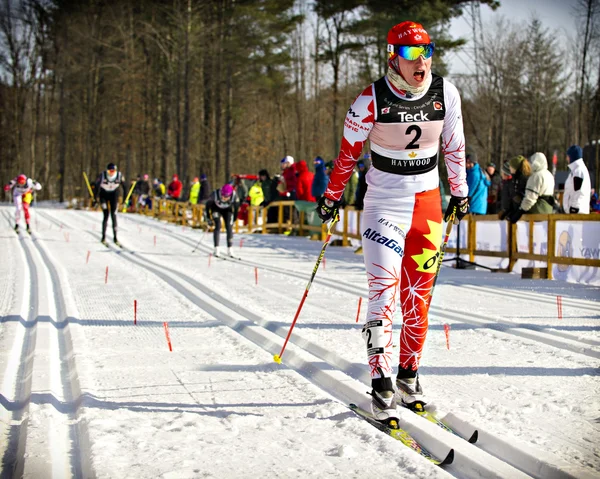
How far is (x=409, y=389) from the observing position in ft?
14.1

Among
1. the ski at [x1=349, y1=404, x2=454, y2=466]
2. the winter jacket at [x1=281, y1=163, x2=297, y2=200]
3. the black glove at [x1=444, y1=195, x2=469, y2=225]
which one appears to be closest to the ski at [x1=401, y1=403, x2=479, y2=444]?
the ski at [x1=349, y1=404, x2=454, y2=466]

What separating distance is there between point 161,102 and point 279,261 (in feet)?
97.0

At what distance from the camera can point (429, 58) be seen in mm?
4066

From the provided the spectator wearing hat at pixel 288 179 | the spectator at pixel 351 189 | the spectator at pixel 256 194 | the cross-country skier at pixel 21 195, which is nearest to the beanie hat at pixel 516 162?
the spectator at pixel 351 189

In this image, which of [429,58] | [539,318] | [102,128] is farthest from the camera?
[102,128]

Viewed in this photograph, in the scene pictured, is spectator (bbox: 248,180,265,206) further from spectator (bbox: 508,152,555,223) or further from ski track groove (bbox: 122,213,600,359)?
ski track groove (bbox: 122,213,600,359)

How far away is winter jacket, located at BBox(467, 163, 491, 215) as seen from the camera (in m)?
12.7

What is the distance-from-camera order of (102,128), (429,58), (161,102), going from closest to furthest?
1. (429,58)
2. (161,102)
3. (102,128)

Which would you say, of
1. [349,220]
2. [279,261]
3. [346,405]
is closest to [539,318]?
[346,405]

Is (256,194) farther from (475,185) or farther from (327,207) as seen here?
(327,207)

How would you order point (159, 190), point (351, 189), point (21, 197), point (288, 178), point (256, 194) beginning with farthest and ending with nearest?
1. point (159, 190)
2. point (256, 194)
3. point (21, 197)
4. point (288, 178)
5. point (351, 189)

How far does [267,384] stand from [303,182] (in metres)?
15.6

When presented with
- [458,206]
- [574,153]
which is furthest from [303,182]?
[458,206]

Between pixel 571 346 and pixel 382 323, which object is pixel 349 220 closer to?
pixel 571 346
